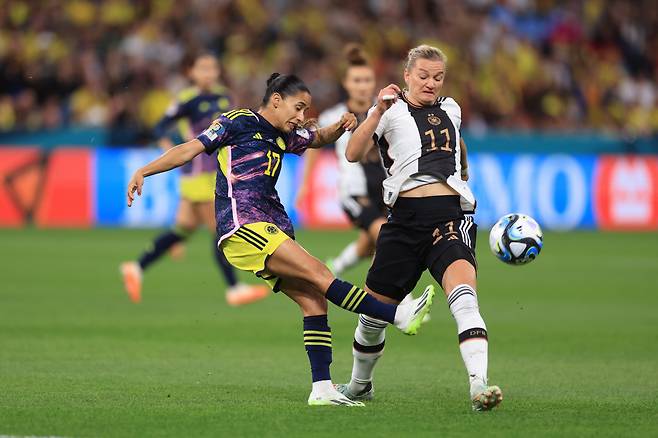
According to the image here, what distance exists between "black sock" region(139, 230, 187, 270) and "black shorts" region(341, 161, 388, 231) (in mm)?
1940

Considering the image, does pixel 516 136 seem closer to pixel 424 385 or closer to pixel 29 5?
pixel 29 5

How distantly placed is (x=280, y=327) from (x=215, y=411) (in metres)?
4.61

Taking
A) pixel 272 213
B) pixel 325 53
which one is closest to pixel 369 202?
pixel 272 213

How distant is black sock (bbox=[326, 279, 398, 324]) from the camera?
7.11 metres

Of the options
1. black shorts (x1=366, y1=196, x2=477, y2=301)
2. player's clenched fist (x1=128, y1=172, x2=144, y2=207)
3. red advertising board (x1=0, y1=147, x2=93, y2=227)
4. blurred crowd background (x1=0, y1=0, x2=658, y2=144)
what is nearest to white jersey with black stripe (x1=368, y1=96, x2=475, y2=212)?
black shorts (x1=366, y1=196, x2=477, y2=301)

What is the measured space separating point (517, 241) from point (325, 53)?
18519mm

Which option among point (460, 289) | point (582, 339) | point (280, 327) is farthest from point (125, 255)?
point (460, 289)

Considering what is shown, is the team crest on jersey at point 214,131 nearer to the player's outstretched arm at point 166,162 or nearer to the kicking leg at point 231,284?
the player's outstretched arm at point 166,162

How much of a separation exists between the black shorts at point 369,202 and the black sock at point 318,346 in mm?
5287

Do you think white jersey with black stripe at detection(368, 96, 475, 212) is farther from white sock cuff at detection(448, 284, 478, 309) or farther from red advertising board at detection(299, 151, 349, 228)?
red advertising board at detection(299, 151, 349, 228)

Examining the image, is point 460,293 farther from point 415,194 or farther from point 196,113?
point 196,113

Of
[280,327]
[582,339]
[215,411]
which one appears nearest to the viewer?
[215,411]

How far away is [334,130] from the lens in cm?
761

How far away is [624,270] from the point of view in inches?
653
